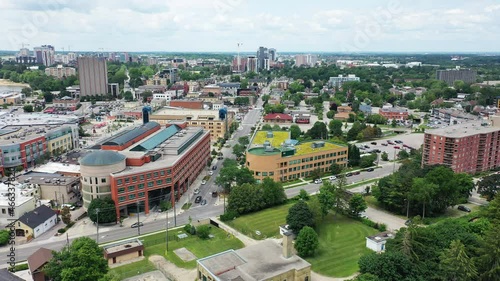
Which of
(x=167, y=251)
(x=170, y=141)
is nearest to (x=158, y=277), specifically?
(x=167, y=251)

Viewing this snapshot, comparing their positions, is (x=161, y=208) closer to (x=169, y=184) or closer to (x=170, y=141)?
(x=169, y=184)

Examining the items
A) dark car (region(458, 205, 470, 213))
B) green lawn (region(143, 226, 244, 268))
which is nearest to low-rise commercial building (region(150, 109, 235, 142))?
green lawn (region(143, 226, 244, 268))

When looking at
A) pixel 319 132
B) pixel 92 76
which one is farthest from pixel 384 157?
pixel 92 76

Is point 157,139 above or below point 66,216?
above

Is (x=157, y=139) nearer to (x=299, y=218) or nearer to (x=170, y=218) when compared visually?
(x=170, y=218)

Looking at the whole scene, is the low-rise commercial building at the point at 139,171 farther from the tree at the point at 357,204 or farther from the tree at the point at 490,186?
the tree at the point at 490,186
